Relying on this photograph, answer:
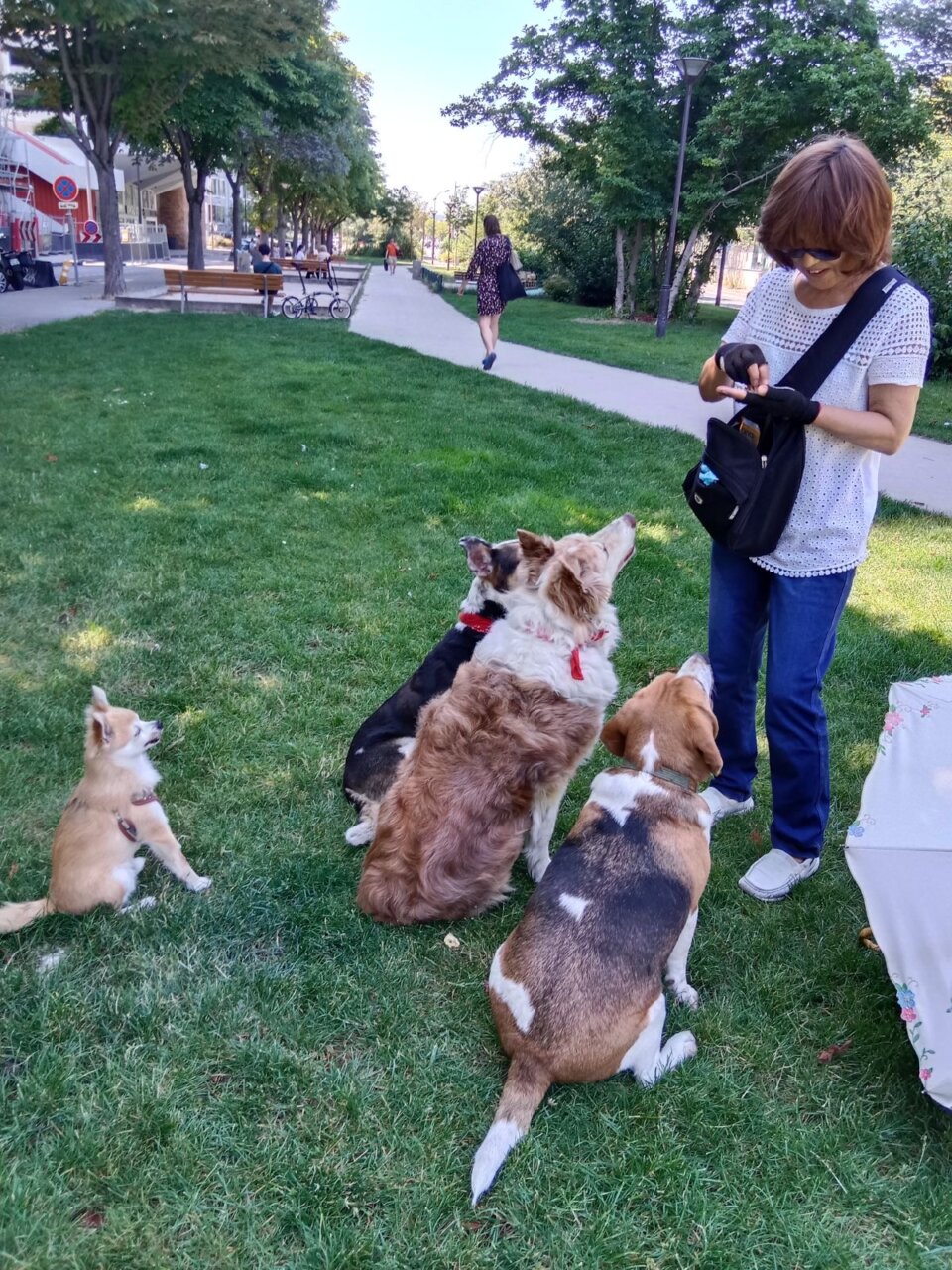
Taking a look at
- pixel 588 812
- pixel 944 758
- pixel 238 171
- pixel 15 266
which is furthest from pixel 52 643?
pixel 238 171

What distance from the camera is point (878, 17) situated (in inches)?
860

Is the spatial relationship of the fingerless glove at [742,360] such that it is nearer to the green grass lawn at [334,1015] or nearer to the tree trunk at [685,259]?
the green grass lawn at [334,1015]

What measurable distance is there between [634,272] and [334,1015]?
27.1 meters

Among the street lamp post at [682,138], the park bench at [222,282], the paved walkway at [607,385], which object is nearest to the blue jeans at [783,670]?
the paved walkway at [607,385]

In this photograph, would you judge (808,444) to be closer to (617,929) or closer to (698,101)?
(617,929)

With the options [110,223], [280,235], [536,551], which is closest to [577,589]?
[536,551]

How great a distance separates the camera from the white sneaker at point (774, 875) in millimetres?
3375

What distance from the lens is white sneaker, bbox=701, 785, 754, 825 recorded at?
3818 mm

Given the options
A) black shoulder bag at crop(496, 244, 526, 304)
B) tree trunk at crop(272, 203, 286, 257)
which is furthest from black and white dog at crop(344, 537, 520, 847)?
tree trunk at crop(272, 203, 286, 257)

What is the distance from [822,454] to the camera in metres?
2.88

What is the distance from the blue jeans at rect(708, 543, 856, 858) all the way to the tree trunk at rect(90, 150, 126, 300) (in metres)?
21.5

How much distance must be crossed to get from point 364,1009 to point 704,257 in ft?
92.8

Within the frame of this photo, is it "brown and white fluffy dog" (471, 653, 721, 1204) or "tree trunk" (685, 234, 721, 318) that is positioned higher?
"tree trunk" (685, 234, 721, 318)

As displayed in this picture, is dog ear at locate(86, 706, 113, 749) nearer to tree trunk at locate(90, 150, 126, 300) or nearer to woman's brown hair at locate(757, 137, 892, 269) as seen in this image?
woman's brown hair at locate(757, 137, 892, 269)
